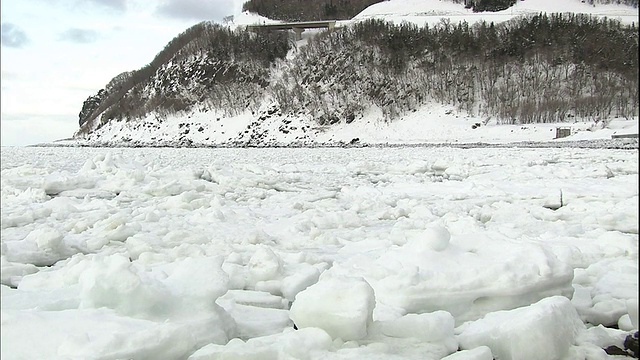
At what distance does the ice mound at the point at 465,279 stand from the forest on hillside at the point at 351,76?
30175 mm

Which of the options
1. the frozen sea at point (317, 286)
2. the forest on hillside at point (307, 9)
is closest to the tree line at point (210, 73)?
the forest on hillside at point (307, 9)

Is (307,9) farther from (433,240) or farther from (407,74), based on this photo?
(433,240)

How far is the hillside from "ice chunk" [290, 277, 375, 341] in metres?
29.8

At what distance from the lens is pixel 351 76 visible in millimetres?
42719

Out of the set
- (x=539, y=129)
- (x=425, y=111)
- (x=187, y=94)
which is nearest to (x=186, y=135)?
(x=187, y=94)

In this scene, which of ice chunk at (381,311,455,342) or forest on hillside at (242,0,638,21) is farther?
forest on hillside at (242,0,638,21)

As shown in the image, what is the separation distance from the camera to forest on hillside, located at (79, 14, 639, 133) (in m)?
35.7

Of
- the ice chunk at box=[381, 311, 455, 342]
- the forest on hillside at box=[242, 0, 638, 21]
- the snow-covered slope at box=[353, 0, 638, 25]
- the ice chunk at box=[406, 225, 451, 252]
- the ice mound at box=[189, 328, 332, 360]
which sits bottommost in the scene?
the ice chunk at box=[381, 311, 455, 342]

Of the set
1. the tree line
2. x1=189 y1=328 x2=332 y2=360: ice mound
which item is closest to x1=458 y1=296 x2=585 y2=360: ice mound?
x1=189 y1=328 x2=332 y2=360: ice mound

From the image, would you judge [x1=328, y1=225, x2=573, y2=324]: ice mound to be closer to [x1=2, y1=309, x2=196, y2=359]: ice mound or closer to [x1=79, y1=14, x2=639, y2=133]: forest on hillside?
[x1=2, y1=309, x2=196, y2=359]: ice mound

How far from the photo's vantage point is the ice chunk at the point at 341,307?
1.55m

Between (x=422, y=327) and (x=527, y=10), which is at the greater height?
(x=527, y=10)

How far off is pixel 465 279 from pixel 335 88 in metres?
41.5

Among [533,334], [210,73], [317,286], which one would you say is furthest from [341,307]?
[210,73]
